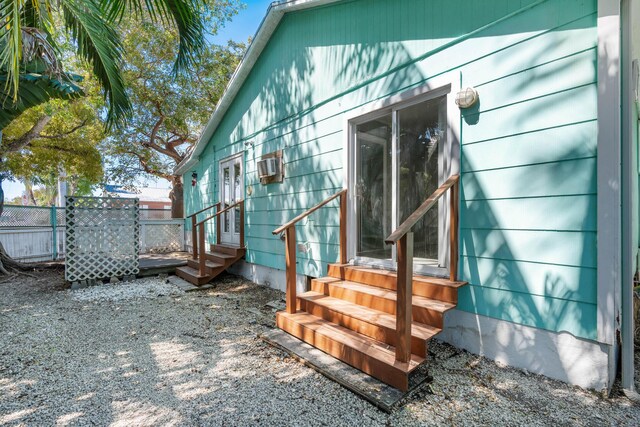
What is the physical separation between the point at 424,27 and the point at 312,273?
11.0 feet

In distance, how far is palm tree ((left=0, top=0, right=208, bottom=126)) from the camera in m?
2.96

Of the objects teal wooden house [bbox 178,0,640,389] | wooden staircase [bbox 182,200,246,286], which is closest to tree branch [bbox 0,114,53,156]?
wooden staircase [bbox 182,200,246,286]

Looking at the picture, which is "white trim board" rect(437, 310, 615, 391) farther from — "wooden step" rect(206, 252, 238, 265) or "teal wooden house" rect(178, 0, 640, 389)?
"wooden step" rect(206, 252, 238, 265)

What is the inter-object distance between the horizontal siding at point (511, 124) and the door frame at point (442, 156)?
87mm

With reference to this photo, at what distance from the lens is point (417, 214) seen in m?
2.26

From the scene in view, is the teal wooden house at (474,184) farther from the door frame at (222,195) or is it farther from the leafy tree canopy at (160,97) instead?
the leafy tree canopy at (160,97)

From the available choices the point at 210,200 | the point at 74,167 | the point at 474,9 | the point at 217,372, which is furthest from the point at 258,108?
the point at 74,167

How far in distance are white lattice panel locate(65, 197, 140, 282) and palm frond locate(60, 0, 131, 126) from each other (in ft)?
6.71

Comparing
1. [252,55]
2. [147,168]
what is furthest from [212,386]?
[147,168]

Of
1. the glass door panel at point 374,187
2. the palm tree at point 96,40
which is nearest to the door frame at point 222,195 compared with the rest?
the palm tree at point 96,40

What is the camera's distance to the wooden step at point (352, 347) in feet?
6.89

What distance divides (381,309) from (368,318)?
9.6 inches

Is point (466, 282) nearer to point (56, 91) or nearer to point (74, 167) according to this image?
point (56, 91)

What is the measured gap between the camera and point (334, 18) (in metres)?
4.10
